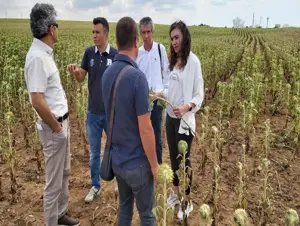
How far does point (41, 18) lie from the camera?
3.01 meters

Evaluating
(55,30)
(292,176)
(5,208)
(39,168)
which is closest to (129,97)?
(55,30)

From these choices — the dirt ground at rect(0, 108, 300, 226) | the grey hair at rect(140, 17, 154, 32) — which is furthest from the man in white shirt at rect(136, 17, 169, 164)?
the dirt ground at rect(0, 108, 300, 226)

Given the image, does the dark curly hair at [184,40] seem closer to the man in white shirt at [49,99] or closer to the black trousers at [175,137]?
the black trousers at [175,137]

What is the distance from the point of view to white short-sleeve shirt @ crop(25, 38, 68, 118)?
2.94 metres

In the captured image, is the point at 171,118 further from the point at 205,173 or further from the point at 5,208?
the point at 5,208

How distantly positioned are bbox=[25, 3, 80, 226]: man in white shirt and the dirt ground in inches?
19.5

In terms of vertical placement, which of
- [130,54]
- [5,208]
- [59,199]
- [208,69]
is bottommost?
[5,208]

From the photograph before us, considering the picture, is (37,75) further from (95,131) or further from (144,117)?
(95,131)

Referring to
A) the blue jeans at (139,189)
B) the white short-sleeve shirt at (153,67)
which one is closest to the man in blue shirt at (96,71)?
the white short-sleeve shirt at (153,67)

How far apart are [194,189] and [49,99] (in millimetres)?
2462

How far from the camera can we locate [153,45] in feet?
14.0

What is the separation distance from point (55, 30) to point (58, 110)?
0.76m

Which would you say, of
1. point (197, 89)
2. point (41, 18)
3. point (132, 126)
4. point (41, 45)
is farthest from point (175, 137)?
point (41, 18)

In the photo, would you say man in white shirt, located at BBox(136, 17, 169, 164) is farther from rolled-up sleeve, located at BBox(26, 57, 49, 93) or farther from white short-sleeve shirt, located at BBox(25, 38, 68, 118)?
rolled-up sleeve, located at BBox(26, 57, 49, 93)
